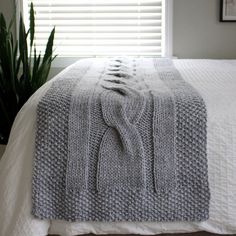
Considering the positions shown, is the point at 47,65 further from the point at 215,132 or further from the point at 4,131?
the point at 215,132

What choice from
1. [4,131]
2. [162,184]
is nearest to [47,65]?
[4,131]

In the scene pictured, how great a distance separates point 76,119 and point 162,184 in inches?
12.1

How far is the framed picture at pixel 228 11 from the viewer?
110 inches

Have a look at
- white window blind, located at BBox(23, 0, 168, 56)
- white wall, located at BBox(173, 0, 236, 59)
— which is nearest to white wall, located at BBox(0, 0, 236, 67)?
white wall, located at BBox(173, 0, 236, 59)

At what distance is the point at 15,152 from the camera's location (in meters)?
1.08

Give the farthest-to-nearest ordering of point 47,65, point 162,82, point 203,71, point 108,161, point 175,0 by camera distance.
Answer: point 175,0, point 47,65, point 203,71, point 162,82, point 108,161

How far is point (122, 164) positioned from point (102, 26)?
211 centimetres

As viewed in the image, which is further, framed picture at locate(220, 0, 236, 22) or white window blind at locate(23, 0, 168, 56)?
white window blind at locate(23, 0, 168, 56)

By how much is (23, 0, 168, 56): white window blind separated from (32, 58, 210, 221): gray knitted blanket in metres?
1.98

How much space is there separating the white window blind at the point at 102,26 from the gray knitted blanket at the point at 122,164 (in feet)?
6.51

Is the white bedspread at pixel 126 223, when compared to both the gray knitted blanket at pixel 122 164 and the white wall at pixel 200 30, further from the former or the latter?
the white wall at pixel 200 30

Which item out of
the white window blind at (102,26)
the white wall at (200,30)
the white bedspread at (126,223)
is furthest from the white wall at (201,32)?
the white bedspread at (126,223)

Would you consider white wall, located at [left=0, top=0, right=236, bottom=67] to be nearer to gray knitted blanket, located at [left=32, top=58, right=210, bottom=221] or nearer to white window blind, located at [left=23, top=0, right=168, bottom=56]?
white window blind, located at [left=23, top=0, right=168, bottom=56]

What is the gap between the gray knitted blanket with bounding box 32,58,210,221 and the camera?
3.37ft
